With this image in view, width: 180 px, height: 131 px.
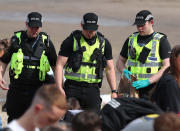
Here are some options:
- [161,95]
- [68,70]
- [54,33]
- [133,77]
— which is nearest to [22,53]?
[68,70]

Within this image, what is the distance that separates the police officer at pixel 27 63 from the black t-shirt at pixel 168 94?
2.29 metres

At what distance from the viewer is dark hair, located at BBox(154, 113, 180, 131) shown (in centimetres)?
383

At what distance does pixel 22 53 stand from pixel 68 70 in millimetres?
A: 680

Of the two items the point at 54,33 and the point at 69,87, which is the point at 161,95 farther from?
the point at 54,33

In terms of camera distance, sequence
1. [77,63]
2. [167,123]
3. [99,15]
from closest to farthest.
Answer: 1. [167,123]
2. [77,63]
3. [99,15]

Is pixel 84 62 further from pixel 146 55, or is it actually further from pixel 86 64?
pixel 146 55

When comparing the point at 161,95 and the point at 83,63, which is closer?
the point at 161,95

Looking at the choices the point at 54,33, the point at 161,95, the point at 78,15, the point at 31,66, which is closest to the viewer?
the point at 161,95

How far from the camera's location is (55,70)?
7430mm

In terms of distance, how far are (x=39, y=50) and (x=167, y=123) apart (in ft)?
11.8

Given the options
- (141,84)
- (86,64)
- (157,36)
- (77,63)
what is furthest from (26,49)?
(157,36)

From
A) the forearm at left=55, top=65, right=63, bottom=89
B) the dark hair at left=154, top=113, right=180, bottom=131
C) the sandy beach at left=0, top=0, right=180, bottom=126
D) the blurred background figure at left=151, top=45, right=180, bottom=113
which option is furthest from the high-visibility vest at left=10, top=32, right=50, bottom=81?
the sandy beach at left=0, top=0, right=180, bottom=126

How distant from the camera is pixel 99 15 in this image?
22.1 m

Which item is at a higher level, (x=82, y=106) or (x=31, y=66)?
(x=31, y=66)
